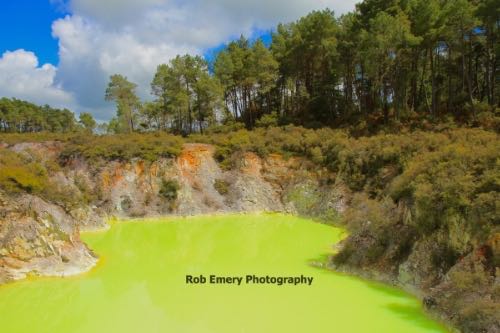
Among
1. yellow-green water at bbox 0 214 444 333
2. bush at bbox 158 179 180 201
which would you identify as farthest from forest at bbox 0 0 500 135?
yellow-green water at bbox 0 214 444 333

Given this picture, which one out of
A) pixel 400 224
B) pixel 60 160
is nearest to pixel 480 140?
pixel 400 224

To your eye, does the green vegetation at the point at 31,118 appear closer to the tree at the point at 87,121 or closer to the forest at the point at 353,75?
the tree at the point at 87,121

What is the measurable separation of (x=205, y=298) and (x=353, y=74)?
29.8 m

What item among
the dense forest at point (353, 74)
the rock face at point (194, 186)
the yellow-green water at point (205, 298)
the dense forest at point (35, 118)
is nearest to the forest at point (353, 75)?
the dense forest at point (353, 74)

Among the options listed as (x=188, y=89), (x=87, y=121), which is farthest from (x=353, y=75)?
(x=87, y=121)

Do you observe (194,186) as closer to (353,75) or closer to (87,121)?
(353,75)

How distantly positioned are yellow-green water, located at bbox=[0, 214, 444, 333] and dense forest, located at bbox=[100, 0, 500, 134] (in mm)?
18274

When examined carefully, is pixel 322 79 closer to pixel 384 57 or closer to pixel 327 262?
pixel 384 57

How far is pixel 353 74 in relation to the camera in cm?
3644

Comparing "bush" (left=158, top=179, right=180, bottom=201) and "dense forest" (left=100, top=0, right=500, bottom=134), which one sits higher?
A: "dense forest" (left=100, top=0, right=500, bottom=134)

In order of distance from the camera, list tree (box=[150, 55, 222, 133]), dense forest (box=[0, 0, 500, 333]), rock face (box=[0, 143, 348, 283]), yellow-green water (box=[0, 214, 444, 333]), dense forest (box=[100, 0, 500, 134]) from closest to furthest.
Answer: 1. yellow-green water (box=[0, 214, 444, 333])
2. dense forest (box=[0, 0, 500, 333])
3. rock face (box=[0, 143, 348, 283])
4. dense forest (box=[100, 0, 500, 134])
5. tree (box=[150, 55, 222, 133])

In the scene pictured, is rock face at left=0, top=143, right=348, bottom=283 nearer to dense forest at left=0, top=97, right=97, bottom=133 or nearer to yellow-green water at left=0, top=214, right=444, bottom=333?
yellow-green water at left=0, top=214, right=444, bottom=333

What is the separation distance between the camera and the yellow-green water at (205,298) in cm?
959

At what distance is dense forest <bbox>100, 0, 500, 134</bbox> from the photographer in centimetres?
2809
